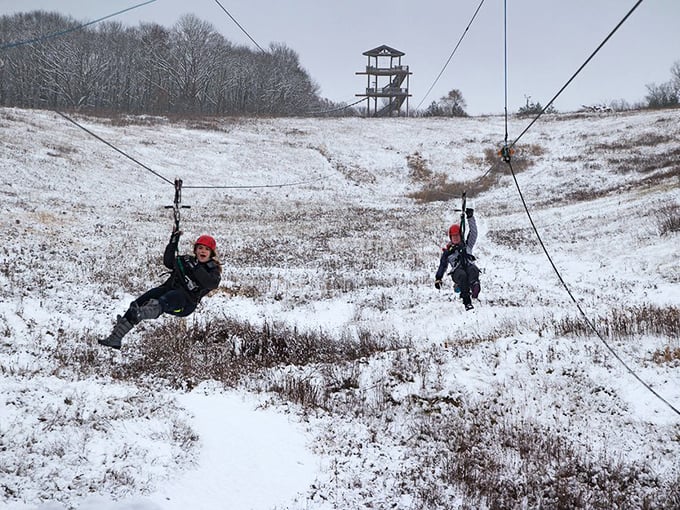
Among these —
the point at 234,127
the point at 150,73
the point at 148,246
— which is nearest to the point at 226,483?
the point at 148,246

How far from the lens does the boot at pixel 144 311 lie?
8094 mm

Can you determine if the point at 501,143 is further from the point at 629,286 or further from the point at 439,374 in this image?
the point at 439,374

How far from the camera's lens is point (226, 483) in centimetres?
714

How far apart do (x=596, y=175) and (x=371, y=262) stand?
2809 cm

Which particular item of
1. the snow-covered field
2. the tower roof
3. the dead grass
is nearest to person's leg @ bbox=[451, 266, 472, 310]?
the snow-covered field

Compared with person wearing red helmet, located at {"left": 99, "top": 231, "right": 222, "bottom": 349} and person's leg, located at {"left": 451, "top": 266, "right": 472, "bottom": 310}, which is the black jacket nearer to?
person wearing red helmet, located at {"left": 99, "top": 231, "right": 222, "bottom": 349}

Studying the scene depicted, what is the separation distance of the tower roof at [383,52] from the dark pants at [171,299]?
5455 centimetres

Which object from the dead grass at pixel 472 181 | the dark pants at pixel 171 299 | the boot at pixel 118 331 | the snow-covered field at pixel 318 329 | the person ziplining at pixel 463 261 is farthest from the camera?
the dead grass at pixel 472 181

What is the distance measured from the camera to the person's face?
28.7 feet

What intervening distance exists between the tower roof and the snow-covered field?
28557 mm

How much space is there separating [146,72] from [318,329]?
85194 millimetres

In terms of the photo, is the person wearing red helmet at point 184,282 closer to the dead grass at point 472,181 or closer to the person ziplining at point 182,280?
the person ziplining at point 182,280

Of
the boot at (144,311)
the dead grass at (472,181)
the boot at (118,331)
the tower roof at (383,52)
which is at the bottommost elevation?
the boot at (118,331)

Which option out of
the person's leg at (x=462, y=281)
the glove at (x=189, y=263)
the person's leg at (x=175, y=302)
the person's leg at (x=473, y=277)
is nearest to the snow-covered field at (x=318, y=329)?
the person's leg at (x=462, y=281)
